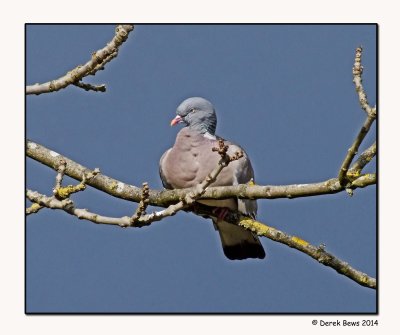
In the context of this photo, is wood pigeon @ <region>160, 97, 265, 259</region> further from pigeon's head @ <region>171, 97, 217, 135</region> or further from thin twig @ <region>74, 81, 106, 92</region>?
thin twig @ <region>74, 81, 106, 92</region>

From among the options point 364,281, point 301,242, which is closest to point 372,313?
point 364,281

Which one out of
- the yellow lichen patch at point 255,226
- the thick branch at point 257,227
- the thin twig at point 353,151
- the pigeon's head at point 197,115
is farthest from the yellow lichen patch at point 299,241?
the pigeon's head at point 197,115

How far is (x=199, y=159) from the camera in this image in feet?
17.8

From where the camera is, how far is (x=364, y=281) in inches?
167

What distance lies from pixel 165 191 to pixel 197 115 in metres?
1.33

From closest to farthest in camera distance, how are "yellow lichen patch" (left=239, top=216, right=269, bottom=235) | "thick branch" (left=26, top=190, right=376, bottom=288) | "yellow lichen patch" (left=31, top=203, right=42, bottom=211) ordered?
"thick branch" (left=26, top=190, right=376, bottom=288)
"yellow lichen patch" (left=31, top=203, right=42, bottom=211)
"yellow lichen patch" (left=239, top=216, right=269, bottom=235)

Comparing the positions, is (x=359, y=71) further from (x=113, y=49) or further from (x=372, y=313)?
(x=372, y=313)

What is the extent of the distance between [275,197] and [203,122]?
1.84 meters

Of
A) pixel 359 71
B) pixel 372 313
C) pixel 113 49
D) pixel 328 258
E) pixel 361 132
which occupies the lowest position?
pixel 372 313

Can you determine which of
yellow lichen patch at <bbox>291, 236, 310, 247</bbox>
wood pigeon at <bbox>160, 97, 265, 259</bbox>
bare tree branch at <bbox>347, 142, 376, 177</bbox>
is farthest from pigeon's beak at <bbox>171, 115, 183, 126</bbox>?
bare tree branch at <bbox>347, 142, 376, 177</bbox>

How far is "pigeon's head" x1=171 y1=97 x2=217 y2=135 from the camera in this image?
5.72m

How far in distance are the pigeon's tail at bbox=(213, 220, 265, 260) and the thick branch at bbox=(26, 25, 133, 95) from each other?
198cm

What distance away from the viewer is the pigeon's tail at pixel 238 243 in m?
6.07

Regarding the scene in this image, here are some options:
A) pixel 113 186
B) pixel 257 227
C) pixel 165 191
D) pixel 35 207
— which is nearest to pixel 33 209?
pixel 35 207
